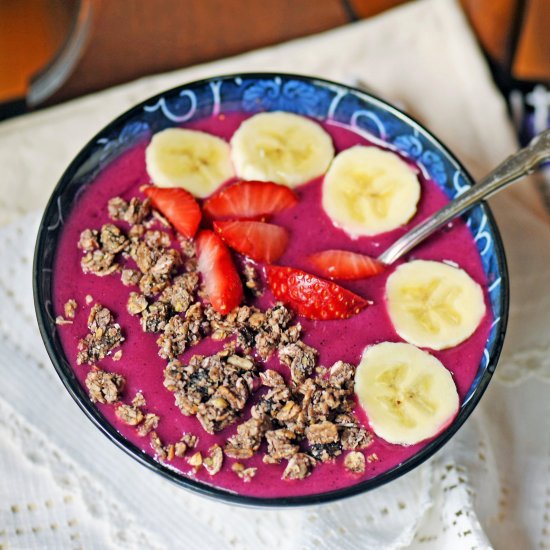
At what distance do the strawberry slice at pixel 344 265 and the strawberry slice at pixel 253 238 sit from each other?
0.27ft

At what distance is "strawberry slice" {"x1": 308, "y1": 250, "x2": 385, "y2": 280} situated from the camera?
1.75 metres

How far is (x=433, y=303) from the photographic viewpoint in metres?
1.77

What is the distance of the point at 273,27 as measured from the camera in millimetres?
2482

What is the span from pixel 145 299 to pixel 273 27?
1137 millimetres

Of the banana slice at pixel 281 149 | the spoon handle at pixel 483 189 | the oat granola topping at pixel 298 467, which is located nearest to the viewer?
the oat granola topping at pixel 298 467

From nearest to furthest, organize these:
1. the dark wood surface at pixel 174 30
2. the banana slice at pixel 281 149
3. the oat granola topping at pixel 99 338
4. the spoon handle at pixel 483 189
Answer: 1. the oat granola topping at pixel 99 338
2. the spoon handle at pixel 483 189
3. the banana slice at pixel 281 149
4. the dark wood surface at pixel 174 30

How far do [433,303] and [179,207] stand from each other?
58 centimetres

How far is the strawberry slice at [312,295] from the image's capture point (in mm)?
1682

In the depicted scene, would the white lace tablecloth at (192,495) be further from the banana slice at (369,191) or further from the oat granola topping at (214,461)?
the banana slice at (369,191)

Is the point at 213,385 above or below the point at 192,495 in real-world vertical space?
above

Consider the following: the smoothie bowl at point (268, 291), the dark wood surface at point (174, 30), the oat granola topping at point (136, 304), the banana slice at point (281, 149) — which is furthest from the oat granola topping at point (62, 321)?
the dark wood surface at point (174, 30)

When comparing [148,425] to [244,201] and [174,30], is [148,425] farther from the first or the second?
[174,30]

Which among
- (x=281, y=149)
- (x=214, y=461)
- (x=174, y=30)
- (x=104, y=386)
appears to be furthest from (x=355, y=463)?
(x=174, y=30)

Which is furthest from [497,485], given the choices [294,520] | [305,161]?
[305,161]
